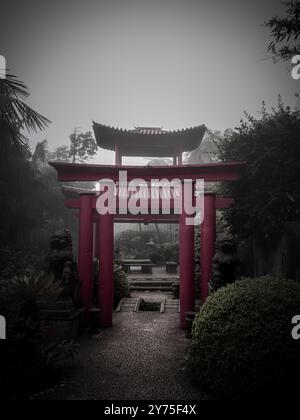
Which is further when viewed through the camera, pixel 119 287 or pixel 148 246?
pixel 148 246

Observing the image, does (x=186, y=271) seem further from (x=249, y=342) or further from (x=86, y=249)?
(x=249, y=342)

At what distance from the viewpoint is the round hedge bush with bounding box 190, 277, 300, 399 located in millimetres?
3189

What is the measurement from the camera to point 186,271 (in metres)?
6.99

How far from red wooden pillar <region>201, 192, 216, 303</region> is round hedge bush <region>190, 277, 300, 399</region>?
283 centimetres

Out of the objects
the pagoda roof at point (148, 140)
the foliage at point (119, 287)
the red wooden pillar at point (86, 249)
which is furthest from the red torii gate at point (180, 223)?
the pagoda roof at point (148, 140)

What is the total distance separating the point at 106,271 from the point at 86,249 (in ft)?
2.75

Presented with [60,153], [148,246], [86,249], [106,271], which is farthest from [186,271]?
[60,153]

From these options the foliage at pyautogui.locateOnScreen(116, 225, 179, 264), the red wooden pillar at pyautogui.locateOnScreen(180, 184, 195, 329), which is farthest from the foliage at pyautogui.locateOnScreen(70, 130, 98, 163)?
the red wooden pillar at pyautogui.locateOnScreen(180, 184, 195, 329)

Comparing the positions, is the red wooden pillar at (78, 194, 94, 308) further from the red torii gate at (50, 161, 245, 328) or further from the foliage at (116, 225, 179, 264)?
the foliage at (116, 225, 179, 264)

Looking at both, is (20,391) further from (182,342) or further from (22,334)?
(182,342)

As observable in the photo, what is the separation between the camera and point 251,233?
8.30m

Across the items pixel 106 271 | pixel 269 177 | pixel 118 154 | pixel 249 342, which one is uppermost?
pixel 118 154
